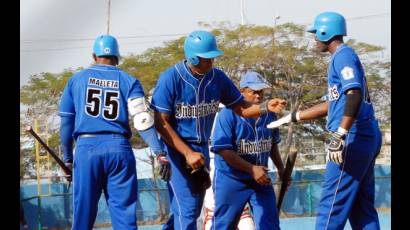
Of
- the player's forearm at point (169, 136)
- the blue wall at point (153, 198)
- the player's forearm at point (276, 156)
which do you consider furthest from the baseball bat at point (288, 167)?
the blue wall at point (153, 198)

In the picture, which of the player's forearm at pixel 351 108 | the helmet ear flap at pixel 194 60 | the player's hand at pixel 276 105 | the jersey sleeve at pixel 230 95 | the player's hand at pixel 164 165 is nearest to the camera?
the player's forearm at pixel 351 108

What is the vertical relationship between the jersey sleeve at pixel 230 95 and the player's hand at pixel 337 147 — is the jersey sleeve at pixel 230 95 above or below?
above

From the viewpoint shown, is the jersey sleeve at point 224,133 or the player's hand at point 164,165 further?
the jersey sleeve at point 224,133

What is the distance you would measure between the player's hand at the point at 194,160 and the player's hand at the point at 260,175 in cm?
113

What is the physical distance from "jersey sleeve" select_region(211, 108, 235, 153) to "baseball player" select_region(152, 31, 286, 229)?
2.36ft

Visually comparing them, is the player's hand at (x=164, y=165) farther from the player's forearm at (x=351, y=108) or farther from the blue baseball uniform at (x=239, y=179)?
the player's forearm at (x=351, y=108)

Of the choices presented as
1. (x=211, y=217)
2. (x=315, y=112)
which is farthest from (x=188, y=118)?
(x=211, y=217)

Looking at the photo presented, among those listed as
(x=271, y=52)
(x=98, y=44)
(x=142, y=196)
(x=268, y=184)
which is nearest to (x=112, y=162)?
(x=98, y=44)

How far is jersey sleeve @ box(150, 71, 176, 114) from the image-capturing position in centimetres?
827

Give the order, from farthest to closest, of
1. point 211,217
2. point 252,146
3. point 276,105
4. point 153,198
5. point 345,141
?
point 153,198
point 211,217
point 252,146
point 276,105
point 345,141

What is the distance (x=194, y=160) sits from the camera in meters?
8.00

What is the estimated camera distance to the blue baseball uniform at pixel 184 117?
823 cm

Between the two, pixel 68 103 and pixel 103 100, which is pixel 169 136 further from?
pixel 68 103

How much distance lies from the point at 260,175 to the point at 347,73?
1.77m
